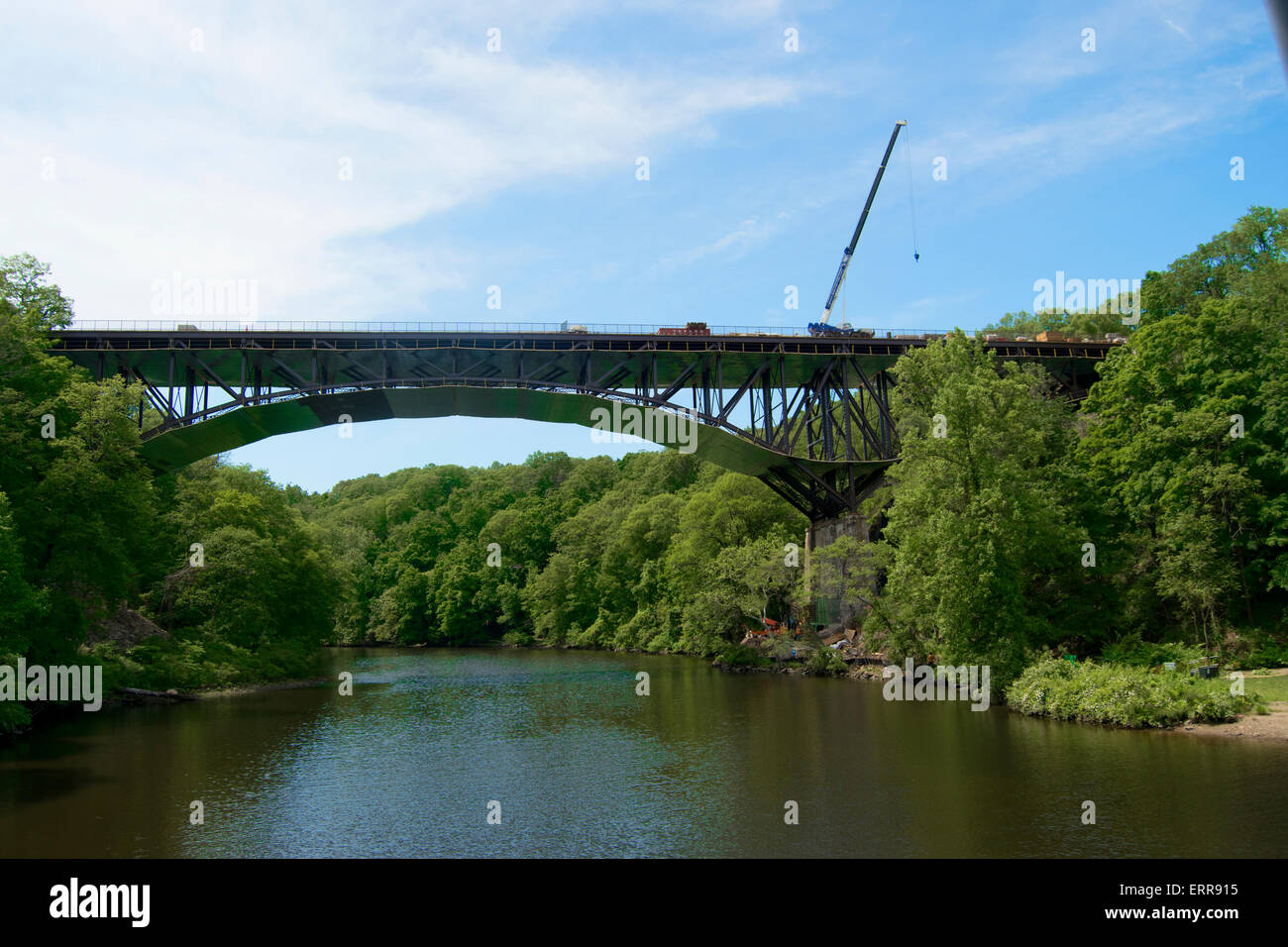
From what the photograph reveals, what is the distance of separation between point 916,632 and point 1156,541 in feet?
36.6

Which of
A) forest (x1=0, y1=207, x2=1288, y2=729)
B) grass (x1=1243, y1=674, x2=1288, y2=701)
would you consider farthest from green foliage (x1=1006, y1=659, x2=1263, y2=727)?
forest (x1=0, y1=207, x2=1288, y2=729)

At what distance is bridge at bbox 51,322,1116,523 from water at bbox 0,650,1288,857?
20.9m

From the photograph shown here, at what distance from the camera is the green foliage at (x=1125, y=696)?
2803cm

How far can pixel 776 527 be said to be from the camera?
66000mm

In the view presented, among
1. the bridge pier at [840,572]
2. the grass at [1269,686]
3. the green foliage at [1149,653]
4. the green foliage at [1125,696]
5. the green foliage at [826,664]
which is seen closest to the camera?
the green foliage at [1125,696]

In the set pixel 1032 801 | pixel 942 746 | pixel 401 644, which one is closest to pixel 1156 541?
pixel 942 746

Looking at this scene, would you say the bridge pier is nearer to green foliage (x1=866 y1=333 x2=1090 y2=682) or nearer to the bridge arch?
the bridge arch

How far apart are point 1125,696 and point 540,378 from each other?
37611 millimetres

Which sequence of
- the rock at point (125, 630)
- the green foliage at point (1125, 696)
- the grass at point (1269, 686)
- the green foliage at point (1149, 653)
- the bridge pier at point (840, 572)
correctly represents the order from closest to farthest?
the green foliage at point (1125, 696)
the grass at point (1269, 686)
the green foliage at point (1149, 653)
the rock at point (125, 630)
the bridge pier at point (840, 572)

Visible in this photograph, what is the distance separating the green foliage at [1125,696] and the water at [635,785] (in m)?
1.13

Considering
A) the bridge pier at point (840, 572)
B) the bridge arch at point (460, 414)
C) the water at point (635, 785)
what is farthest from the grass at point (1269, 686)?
the bridge arch at point (460, 414)

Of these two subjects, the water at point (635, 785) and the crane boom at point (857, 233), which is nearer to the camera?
the water at point (635, 785)

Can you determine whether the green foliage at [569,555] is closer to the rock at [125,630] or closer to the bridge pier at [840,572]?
the bridge pier at [840,572]
